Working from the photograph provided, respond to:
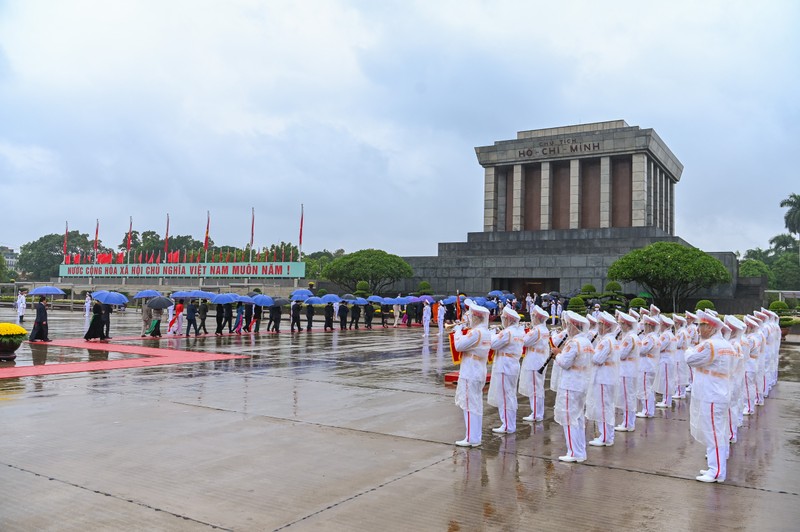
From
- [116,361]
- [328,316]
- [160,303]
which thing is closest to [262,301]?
[160,303]

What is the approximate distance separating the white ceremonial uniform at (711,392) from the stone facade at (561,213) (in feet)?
115

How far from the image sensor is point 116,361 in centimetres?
1521

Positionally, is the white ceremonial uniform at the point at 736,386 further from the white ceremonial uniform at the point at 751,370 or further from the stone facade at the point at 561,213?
the stone facade at the point at 561,213

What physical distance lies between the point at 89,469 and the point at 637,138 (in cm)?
4739

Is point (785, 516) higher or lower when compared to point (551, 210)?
lower

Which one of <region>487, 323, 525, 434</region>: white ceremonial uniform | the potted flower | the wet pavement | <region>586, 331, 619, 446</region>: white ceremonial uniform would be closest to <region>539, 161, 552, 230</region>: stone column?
the wet pavement

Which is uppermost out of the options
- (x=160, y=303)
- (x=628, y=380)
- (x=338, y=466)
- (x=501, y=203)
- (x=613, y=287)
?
(x=501, y=203)

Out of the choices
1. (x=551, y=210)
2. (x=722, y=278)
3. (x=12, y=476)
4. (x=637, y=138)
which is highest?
(x=637, y=138)

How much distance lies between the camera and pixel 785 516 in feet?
17.1

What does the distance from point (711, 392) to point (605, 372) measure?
4.80 ft

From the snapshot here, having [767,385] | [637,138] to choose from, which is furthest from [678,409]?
[637,138]

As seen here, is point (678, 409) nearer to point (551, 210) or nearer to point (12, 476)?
point (12, 476)

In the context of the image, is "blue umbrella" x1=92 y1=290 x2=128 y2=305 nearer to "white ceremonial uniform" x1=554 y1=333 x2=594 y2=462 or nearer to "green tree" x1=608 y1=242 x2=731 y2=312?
"white ceremonial uniform" x1=554 y1=333 x2=594 y2=462

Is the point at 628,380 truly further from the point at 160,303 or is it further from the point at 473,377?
the point at 160,303
